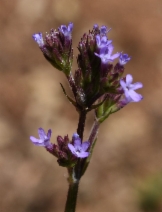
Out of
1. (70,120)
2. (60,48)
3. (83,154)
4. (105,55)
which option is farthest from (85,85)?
(70,120)

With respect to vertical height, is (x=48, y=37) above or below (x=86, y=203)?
above

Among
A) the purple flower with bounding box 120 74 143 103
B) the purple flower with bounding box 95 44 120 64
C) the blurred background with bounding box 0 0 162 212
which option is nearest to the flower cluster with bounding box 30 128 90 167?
the purple flower with bounding box 120 74 143 103

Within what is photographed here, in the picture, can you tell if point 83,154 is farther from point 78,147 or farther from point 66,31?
point 66,31

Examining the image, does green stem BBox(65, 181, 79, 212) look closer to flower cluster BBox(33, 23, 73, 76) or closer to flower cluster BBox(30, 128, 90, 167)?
flower cluster BBox(30, 128, 90, 167)

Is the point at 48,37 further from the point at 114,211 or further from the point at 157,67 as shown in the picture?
the point at 157,67

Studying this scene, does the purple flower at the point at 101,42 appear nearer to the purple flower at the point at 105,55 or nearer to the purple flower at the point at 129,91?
the purple flower at the point at 105,55

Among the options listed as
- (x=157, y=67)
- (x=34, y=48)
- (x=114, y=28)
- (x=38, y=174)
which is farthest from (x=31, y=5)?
(x=38, y=174)
